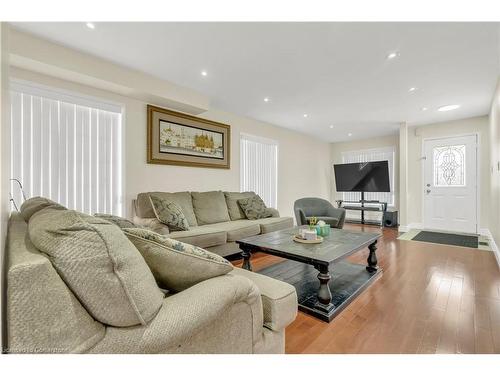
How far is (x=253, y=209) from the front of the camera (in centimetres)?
386

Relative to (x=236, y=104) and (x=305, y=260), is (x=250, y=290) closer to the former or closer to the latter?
(x=305, y=260)

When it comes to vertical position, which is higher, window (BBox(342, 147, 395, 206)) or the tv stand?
window (BBox(342, 147, 395, 206))

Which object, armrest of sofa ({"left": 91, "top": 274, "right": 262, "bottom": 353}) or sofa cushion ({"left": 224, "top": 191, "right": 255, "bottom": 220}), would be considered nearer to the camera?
armrest of sofa ({"left": 91, "top": 274, "right": 262, "bottom": 353})

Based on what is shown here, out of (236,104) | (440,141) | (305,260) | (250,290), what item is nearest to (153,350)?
(250,290)

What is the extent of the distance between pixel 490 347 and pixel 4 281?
249 cm

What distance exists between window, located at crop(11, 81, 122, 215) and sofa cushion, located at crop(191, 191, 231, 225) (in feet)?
3.41

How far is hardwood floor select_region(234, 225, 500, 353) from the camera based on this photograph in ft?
4.82

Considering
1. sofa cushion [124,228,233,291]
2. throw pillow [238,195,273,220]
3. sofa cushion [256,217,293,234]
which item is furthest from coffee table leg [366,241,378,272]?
sofa cushion [124,228,233,291]

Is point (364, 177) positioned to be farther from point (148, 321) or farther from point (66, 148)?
point (148, 321)

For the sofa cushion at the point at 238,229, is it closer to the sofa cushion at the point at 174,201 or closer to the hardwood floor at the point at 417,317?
the sofa cushion at the point at 174,201

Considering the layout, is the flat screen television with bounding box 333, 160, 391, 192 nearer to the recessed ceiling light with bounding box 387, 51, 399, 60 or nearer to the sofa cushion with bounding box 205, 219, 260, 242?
the recessed ceiling light with bounding box 387, 51, 399, 60

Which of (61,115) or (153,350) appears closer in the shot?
(153,350)

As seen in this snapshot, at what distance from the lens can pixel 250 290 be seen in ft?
3.46

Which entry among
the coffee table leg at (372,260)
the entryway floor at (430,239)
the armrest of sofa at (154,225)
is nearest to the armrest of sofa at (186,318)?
the armrest of sofa at (154,225)
